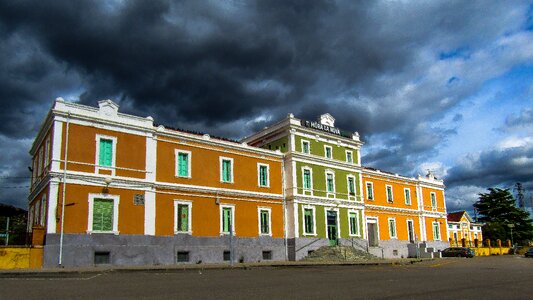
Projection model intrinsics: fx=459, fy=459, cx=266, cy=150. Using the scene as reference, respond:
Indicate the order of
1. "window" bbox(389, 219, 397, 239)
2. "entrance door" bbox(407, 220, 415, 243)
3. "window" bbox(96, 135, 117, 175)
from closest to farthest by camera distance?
"window" bbox(96, 135, 117, 175) < "window" bbox(389, 219, 397, 239) < "entrance door" bbox(407, 220, 415, 243)

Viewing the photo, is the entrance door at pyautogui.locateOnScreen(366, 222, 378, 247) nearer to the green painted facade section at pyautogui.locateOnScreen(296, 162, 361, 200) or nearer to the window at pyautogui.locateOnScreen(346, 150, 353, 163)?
the green painted facade section at pyautogui.locateOnScreen(296, 162, 361, 200)

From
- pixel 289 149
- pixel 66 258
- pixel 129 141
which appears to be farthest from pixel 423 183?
pixel 66 258

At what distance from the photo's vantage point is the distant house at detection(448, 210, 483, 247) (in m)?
65.9

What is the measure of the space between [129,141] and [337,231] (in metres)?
20.9

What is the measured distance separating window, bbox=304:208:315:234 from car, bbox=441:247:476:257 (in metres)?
21.8

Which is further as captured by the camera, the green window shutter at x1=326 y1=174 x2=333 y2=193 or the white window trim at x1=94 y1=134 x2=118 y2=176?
the green window shutter at x1=326 y1=174 x2=333 y2=193

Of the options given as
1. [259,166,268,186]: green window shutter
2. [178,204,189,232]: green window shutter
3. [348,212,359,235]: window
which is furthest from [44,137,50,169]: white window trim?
[348,212,359,235]: window

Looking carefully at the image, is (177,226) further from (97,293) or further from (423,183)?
(423,183)

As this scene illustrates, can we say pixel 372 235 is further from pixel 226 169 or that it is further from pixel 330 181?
pixel 226 169

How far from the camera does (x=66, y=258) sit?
2558 cm

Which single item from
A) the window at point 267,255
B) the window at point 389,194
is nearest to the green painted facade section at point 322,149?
the window at point 389,194

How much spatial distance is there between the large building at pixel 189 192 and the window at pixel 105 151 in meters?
0.06

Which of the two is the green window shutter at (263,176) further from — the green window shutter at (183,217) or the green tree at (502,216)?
the green tree at (502,216)

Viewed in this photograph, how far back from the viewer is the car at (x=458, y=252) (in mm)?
50844
